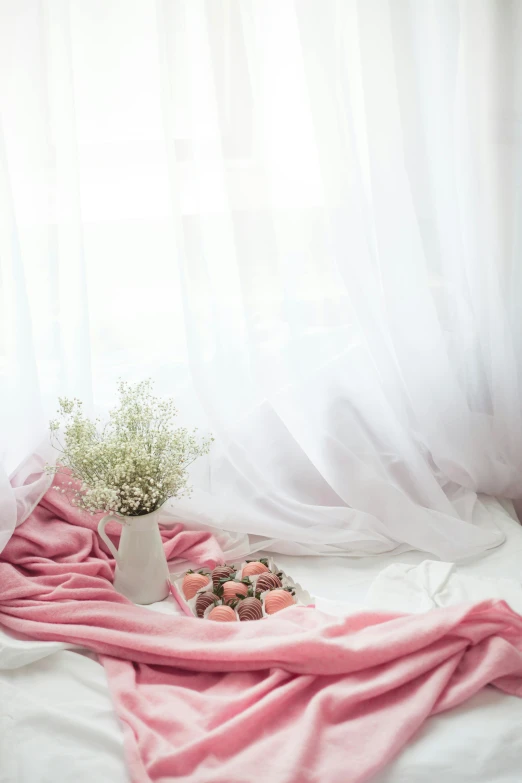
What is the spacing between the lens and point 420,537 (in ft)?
6.11

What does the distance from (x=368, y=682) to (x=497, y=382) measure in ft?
3.38

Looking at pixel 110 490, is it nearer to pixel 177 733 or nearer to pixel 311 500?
pixel 177 733

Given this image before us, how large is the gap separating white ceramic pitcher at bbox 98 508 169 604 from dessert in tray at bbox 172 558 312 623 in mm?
49

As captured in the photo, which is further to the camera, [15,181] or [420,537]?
[420,537]

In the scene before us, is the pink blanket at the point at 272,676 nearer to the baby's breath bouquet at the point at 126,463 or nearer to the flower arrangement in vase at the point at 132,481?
the flower arrangement in vase at the point at 132,481

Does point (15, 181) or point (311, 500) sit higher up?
point (15, 181)

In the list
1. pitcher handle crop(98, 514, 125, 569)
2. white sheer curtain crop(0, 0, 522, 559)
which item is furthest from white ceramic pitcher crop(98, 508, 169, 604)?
white sheer curtain crop(0, 0, 522, 559)

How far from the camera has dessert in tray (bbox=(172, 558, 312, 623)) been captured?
1.51 m

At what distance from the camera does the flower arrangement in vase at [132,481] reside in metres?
1.54

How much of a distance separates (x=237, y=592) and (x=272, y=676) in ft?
0.97

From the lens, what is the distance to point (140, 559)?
160 cm

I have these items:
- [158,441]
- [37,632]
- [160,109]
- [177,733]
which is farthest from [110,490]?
[160,109]

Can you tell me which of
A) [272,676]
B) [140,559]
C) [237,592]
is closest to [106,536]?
[140,559]

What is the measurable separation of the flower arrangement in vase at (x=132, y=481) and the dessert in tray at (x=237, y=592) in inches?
3.0
